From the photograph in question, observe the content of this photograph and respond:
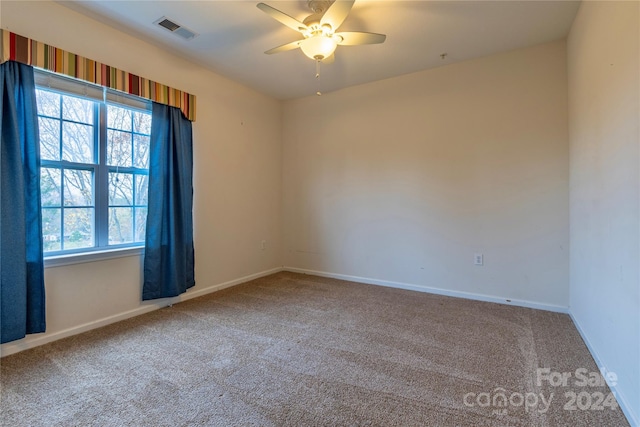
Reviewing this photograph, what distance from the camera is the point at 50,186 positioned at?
2309 mm

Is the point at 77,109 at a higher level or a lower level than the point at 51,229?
higher

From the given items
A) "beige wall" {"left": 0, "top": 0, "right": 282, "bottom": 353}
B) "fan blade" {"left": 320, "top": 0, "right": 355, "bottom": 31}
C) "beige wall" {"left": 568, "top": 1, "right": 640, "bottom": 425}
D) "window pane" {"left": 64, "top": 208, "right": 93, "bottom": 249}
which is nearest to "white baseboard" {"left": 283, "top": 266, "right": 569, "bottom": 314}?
"beige wall" {"left": 568, "top": 1, "right": 640, "bottom": 425}

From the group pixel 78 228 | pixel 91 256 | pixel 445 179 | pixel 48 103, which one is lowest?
pixel 91 256

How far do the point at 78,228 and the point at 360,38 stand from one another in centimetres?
277

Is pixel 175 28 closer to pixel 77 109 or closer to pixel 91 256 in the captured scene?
pixel 77 109

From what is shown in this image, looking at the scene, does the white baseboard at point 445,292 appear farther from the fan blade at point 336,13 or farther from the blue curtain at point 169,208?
the fan blade at point 336,13

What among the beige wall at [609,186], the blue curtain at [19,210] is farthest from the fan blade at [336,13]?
the blue curtain at [19,210]

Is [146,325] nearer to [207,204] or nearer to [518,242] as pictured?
[207,204]

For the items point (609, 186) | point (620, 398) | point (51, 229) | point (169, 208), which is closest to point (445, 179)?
point (609, 186)

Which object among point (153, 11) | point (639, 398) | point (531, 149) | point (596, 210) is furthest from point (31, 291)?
point (531, 149)

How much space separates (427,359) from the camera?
6.65ft

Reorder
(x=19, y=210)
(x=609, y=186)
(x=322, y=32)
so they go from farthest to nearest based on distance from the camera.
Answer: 1. (x=322, y=32)
2. (x=19, y=210)
3. (x=609, y=186)

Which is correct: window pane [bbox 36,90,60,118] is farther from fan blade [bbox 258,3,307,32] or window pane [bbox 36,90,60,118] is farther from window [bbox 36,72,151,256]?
fan blade [bbox 258,3,307,32]

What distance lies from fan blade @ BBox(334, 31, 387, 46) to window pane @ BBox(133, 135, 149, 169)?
2.10 m
